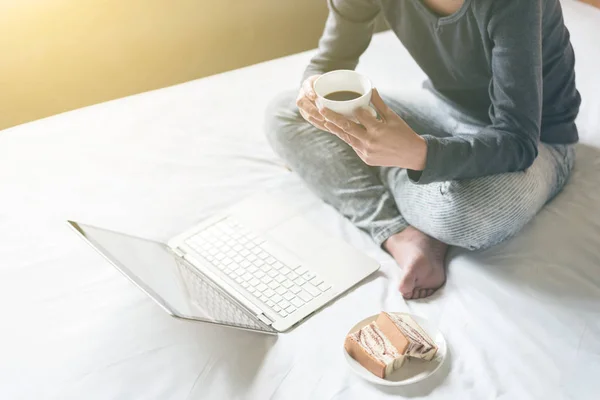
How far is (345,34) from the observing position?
1407 mm

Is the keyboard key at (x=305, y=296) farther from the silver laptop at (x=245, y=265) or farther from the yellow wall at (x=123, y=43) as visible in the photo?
the yellow wall at (x=123, y=43)

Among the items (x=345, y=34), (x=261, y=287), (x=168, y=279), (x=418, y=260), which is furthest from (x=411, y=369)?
(x=345, y=34)

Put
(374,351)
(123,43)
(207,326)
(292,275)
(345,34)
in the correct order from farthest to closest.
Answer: (123,43)
(345,34)
(292,275)
(207,326)
(374,351)

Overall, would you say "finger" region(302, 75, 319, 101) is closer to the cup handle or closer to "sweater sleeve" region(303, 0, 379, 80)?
the cup handle

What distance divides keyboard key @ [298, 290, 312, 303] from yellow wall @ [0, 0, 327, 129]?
125cm

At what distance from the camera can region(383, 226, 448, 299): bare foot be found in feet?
3.68

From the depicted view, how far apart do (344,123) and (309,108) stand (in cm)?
14

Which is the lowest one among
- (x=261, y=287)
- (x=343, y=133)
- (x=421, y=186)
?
(x=261, y=287)

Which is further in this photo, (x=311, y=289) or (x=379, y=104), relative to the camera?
(x=311, y=289)

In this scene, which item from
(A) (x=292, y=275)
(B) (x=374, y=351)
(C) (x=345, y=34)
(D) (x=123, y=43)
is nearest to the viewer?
(B) (x=374, y=351)

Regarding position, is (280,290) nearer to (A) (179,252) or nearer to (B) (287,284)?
(B) (287,284)

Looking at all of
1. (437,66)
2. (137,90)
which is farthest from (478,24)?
(137,90)

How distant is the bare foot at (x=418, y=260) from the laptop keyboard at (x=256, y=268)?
0.46ft

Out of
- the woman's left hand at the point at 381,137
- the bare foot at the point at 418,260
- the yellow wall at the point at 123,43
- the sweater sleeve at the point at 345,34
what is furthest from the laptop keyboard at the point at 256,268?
the yellow wall at the point at 123,43
